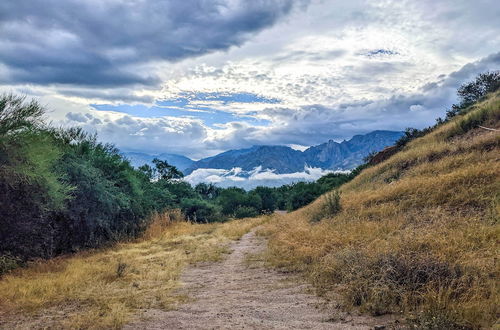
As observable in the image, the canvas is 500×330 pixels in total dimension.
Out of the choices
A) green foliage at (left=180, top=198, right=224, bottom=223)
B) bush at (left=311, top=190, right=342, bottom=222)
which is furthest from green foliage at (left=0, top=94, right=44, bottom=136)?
green foliage at (left=180, top=198, right=224, bottom=223)

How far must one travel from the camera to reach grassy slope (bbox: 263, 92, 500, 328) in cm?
501

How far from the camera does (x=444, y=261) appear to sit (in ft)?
19.8

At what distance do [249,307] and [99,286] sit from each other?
3542mm

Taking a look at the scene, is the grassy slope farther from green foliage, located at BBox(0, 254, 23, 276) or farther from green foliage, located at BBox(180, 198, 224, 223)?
green foliage, located at BBox(180, 198, 224, 223)

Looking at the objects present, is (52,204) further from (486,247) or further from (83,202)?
(486,247)

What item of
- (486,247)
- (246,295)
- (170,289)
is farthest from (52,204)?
(486,247)

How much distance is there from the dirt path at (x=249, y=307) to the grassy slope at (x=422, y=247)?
447 millimetres

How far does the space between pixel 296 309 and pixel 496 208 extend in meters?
6.12

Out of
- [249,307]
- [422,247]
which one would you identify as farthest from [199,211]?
[249,307]

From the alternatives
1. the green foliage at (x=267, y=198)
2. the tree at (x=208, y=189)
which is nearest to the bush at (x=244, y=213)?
the green foliage at (x=267, y=198)

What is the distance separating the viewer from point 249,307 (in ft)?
19.7

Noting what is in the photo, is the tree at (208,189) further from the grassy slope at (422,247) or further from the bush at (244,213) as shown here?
the grassy slope at (422,247)

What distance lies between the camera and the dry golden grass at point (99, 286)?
19.2 ft

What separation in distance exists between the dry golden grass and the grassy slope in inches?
112
